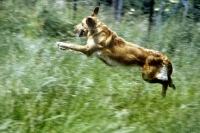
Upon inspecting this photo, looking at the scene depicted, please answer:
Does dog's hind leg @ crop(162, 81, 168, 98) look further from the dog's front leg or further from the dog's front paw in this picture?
the dog's front paw

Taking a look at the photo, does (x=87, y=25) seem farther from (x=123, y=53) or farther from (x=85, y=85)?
(x=85, y=85)

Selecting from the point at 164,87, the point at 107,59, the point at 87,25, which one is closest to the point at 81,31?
the point at 87,25

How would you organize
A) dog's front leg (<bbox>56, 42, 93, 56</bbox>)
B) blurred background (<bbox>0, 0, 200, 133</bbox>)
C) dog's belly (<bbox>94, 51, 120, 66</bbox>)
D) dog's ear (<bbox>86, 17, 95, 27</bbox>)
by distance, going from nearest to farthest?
blurred background (<bbox>0, 0, 200, 133</bbox>) → dog's belly (<bbox>94, 51, 120, 66</bbox>) → dog's front leg (<bbox>56, 42, 93, 56</bbox>) → dog's ear (<bbox>86, 17, 95, 27</bbox>)

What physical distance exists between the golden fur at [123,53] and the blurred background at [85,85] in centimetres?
17

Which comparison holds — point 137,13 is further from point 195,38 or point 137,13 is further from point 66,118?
point 66,118

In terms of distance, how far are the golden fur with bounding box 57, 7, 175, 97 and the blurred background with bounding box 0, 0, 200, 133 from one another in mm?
171

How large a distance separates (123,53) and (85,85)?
95 centimetres

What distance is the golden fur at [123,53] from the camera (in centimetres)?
744

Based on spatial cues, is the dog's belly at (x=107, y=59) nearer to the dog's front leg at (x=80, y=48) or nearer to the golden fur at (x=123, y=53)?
the golden fur at (x=123, y=53)

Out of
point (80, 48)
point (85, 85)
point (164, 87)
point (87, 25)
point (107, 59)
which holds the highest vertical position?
point (87, 25)

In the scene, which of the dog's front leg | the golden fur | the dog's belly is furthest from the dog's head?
the dog's belly

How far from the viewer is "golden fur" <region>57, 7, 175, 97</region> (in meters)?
7.44

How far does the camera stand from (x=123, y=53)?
24.9 feet

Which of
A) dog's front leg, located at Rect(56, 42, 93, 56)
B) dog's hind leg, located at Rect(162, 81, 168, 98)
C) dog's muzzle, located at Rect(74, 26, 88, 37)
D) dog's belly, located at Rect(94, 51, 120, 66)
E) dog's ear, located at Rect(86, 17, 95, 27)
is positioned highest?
dog's ear, located at Rect(86, 17, 95, 27)
